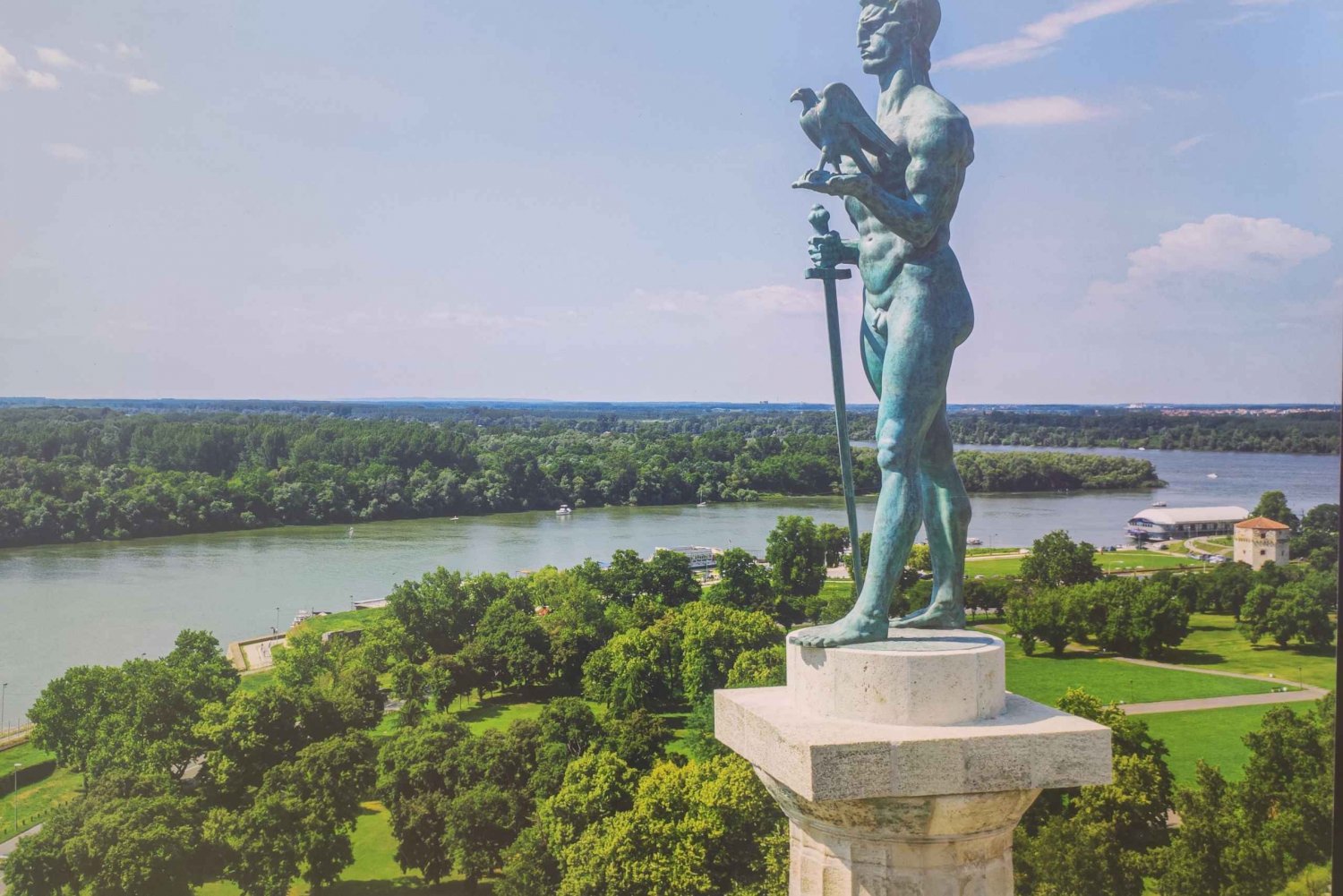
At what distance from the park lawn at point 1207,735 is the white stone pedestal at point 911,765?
28848mm

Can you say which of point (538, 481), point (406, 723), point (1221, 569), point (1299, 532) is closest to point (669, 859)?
point (406, 723)

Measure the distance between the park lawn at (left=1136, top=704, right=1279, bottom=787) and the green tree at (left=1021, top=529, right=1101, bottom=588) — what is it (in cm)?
2188

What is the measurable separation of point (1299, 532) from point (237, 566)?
6406 centimetres

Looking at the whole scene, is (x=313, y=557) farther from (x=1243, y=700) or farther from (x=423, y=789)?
(x=1243, y=700)

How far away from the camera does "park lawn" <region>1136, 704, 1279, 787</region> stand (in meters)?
34.0

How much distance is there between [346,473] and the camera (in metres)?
97.8

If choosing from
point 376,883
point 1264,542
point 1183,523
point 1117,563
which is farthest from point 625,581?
point 1183,523

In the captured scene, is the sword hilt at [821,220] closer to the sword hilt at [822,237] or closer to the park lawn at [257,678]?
the sword hilt at [822,237]

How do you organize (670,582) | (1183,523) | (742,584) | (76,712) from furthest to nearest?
1. (1183,523)
2. (742,584)
3. (670,582)
4. (76,712)

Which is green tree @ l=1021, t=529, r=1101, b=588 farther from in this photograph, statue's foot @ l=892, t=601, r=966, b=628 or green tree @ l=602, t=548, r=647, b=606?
statue's foot @ l=892, t=601, r=966, b=628

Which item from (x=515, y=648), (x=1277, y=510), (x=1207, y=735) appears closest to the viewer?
(x=1207, y=735)

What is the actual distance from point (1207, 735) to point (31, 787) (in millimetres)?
36134

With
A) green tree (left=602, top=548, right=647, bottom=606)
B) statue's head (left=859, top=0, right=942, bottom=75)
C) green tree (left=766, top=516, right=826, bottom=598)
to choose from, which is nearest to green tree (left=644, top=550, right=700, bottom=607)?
green tree (left=602, top=548, right=647, bottom=606)

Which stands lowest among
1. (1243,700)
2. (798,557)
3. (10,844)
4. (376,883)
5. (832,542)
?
(376,883)
